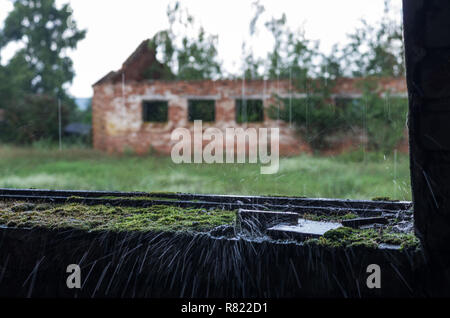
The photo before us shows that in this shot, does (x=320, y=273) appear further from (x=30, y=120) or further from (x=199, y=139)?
(x=30, y=120)

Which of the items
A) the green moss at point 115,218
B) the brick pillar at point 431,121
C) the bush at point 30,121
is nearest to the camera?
the brick pillar at point 431,121

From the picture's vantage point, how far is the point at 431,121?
3.52 feet

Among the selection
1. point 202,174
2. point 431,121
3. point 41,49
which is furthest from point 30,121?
point 431,121

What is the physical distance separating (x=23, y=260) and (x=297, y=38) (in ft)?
38.4

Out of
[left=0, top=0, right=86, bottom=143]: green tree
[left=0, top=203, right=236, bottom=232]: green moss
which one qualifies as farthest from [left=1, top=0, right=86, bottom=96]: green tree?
[left=0, top=203, right=236, bottom=232]: green moss

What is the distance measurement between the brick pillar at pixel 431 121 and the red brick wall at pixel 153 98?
35.4 ft

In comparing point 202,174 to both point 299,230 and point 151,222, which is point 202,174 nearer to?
point 151,222

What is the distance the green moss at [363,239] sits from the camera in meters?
1.12

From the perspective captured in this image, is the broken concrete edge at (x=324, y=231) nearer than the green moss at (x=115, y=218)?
Yes

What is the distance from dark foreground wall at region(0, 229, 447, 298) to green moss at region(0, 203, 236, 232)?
5cm

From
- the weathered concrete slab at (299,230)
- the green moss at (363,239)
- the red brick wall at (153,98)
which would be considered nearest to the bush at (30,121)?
the red brick wall at (153,98)

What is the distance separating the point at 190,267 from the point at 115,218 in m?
0.42

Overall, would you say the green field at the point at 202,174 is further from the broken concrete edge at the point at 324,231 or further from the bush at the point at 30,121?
the broken concrete edge at the point at 324,231
